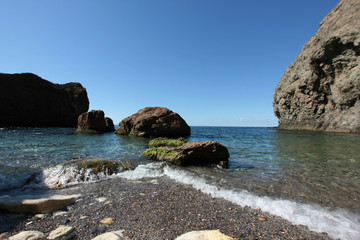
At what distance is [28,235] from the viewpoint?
2762 mm

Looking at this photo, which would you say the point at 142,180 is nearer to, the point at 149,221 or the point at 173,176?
the point at 173,176

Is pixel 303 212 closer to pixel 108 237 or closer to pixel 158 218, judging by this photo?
pixel 158 218

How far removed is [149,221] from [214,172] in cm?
473

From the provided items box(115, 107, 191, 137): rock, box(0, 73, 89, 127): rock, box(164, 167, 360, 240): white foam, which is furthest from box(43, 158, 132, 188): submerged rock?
box(0, 73, 89, 127): rock

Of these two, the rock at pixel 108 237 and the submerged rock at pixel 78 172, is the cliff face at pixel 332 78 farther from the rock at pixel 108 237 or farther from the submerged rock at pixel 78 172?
the rock at pixel 108 237

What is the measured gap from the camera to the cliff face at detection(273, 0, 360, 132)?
35.8 meters

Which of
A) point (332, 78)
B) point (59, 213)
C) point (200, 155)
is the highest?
point (332, 78)

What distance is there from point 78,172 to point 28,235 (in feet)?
14.1

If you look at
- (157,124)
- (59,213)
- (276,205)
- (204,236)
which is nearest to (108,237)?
(204,236)

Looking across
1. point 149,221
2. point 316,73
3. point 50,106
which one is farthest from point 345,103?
point 50,106

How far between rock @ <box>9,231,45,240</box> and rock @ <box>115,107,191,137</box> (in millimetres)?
27485

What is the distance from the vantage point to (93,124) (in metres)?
41.0

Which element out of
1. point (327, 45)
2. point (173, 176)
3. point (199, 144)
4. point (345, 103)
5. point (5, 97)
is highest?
point (327, 45)

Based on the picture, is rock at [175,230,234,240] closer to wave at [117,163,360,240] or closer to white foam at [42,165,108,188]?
wave at [117,163,360,240]
